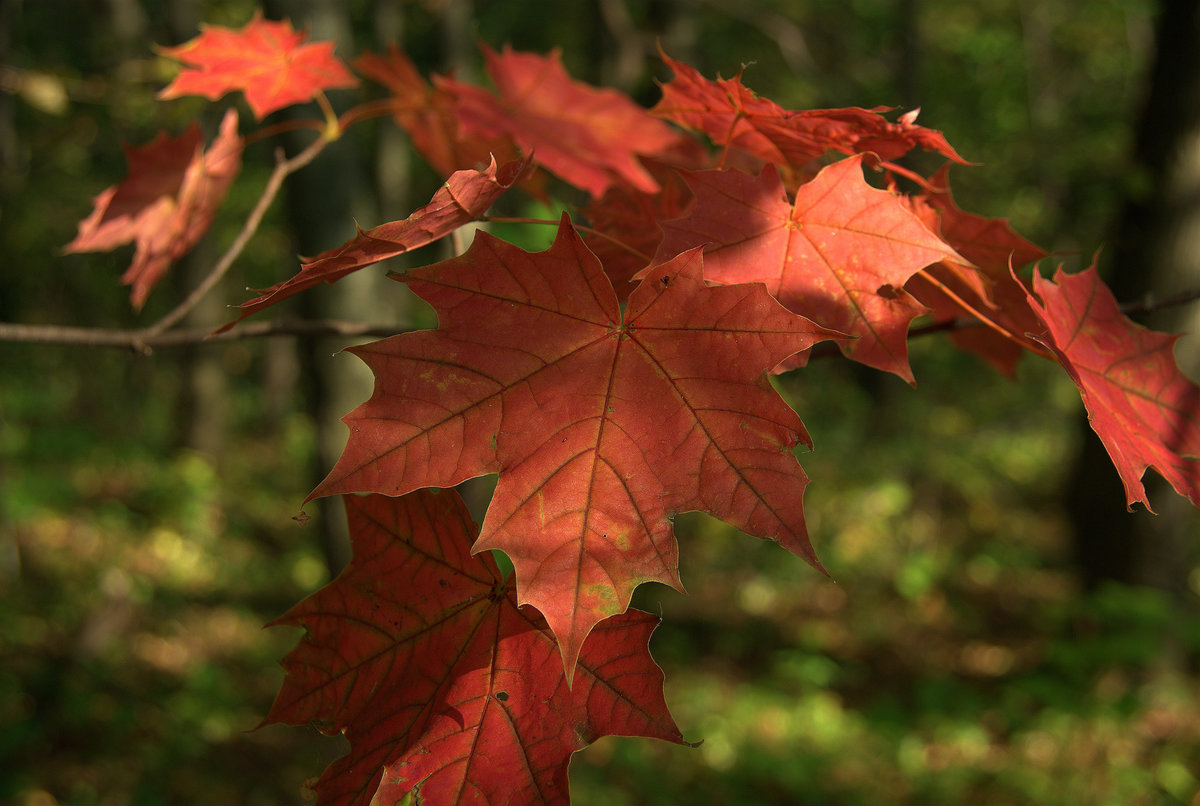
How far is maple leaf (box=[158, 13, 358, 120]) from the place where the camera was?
149 cm

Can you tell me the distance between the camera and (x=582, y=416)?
802mm

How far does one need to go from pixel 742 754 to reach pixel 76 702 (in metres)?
4.07

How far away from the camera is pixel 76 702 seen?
4918mm

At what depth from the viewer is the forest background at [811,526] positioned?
447 centimetres

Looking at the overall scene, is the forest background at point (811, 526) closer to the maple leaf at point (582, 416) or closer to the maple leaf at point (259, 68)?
the maple leaf at point (259, 68)

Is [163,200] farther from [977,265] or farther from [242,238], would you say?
[977,265]

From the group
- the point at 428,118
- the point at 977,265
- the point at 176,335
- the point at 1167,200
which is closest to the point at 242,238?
the point at 176,335

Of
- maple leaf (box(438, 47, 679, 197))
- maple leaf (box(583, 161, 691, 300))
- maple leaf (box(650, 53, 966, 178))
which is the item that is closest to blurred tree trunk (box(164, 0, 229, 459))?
maple leaf (box(438, 47, 679, 197))

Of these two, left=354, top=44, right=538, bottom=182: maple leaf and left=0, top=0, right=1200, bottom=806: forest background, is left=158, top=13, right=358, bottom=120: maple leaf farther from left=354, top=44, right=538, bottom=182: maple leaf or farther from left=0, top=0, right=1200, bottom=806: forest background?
left=0, top=0, right=1200, bottom=806: forest background

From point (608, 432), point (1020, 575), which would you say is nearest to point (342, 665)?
point (608, 432)

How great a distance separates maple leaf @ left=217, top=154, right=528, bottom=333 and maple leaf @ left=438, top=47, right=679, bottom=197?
48 centimetres

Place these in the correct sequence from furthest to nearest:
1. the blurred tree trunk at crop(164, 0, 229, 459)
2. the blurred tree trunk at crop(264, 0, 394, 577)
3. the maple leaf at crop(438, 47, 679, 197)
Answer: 1. the blurred tree trunk at crop(164, 0, 229, 459)
2. the blurred tree trunk at crop(264, 0, 394, 577)
3. the maple leaf at crop(438, 47, 679, 197)

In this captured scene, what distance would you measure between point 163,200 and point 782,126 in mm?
1196

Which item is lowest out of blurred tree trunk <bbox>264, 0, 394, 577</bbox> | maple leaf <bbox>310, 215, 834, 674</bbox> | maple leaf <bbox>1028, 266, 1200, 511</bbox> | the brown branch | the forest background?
the forest background
